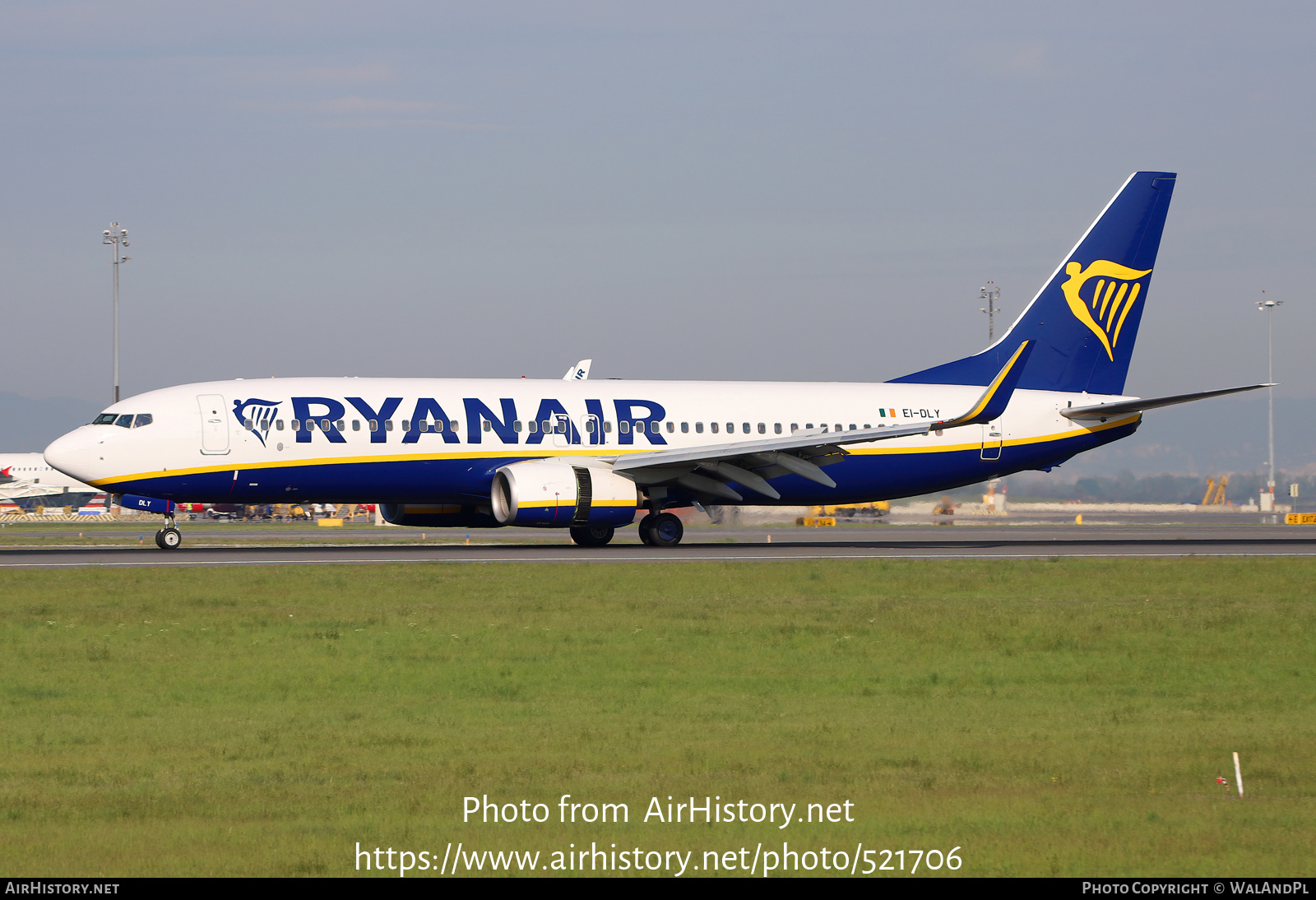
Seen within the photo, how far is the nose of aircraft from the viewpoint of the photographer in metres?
34.1

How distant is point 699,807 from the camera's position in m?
9.29

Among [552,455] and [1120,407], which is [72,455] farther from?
[1120,407]

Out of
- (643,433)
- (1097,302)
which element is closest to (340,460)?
(643,433)

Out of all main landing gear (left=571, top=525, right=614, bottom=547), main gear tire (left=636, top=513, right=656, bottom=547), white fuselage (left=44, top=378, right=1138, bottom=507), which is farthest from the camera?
main gear tire (left=636, top=513, right=656, bottom=547)

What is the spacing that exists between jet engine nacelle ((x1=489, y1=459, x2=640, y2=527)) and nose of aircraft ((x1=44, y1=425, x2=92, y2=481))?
32.9ft

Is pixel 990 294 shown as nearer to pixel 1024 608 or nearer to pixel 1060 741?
pixel 1024 608

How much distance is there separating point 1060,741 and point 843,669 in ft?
Answer: 13.9

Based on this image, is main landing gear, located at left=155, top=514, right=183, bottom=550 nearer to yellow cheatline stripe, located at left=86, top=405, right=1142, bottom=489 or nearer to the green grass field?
yellow cheatline stripe, located at left=86, top=405, right=1142, bottom=489

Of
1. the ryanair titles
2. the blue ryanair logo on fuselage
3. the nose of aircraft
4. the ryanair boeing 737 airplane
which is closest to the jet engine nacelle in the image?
the ryanair boeing 737 airplane

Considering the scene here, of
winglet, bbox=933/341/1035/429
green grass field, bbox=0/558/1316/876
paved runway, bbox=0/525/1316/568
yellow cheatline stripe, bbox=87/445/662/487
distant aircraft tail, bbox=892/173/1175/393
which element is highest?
distant aircraft tail, bbox=892/173/1175/393

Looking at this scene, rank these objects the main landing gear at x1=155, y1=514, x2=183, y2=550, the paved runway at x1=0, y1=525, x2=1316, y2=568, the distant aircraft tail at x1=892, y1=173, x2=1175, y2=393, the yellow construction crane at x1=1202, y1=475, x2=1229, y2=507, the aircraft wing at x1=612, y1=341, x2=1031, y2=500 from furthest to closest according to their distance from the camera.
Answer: the yellow construction crane at x1=1202, y1=475, x2=1229, y2=507 < the distant aircraft tail at x1=892, y1=173, x2=1175, y2=393 < the main landing gear at x1=155, y1=514, x2=183, y2=550 < the aircraft wing at x1=612, y1=341, x2=1031, y2=500 < the paved runway at x1=0, y1=525, x2=1316, y2=568

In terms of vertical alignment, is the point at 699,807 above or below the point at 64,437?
below

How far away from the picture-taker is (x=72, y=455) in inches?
1345
